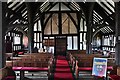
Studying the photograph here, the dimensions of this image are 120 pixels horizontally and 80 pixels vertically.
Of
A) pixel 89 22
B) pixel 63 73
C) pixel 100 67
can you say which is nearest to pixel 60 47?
pixel 89 22

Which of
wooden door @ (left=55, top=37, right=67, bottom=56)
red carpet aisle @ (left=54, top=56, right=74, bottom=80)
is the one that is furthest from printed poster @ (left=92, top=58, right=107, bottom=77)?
wooden door @ (left=55, top=37, right=67, bottom=56)

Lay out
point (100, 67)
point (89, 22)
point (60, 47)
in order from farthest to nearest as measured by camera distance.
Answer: point (60, 47) < point (89, 22) < point (100, 67)

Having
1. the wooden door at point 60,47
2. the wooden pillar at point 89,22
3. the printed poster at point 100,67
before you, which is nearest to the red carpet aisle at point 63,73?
the printed poster at point 100,67

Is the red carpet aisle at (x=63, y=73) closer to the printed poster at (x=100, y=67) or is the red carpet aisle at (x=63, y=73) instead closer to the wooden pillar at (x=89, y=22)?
the printed poster at (x=100, y=67)

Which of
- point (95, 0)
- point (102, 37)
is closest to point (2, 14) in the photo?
point (95, 0)

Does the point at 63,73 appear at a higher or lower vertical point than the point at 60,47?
lower

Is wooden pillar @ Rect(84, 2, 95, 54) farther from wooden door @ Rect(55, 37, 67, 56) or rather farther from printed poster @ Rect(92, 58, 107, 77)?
printed poster @ Rect(92, 58, 107, 77)

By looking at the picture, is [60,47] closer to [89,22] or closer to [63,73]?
[89,22]

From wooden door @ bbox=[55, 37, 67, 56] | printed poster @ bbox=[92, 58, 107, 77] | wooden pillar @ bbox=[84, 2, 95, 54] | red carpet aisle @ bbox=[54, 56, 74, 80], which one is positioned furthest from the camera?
wooden door @ bbox=[55, 37, 67, 56]

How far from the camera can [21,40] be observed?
94.4ft

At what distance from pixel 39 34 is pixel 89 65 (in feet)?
60.7

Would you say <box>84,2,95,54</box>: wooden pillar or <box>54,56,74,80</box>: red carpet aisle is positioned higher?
<box>84,2,95,54</box>: wooden pillar

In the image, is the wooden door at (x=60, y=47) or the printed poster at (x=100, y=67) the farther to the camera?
the wooden door at (x=60, y=47)

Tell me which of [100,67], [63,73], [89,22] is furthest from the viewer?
[89,22]
